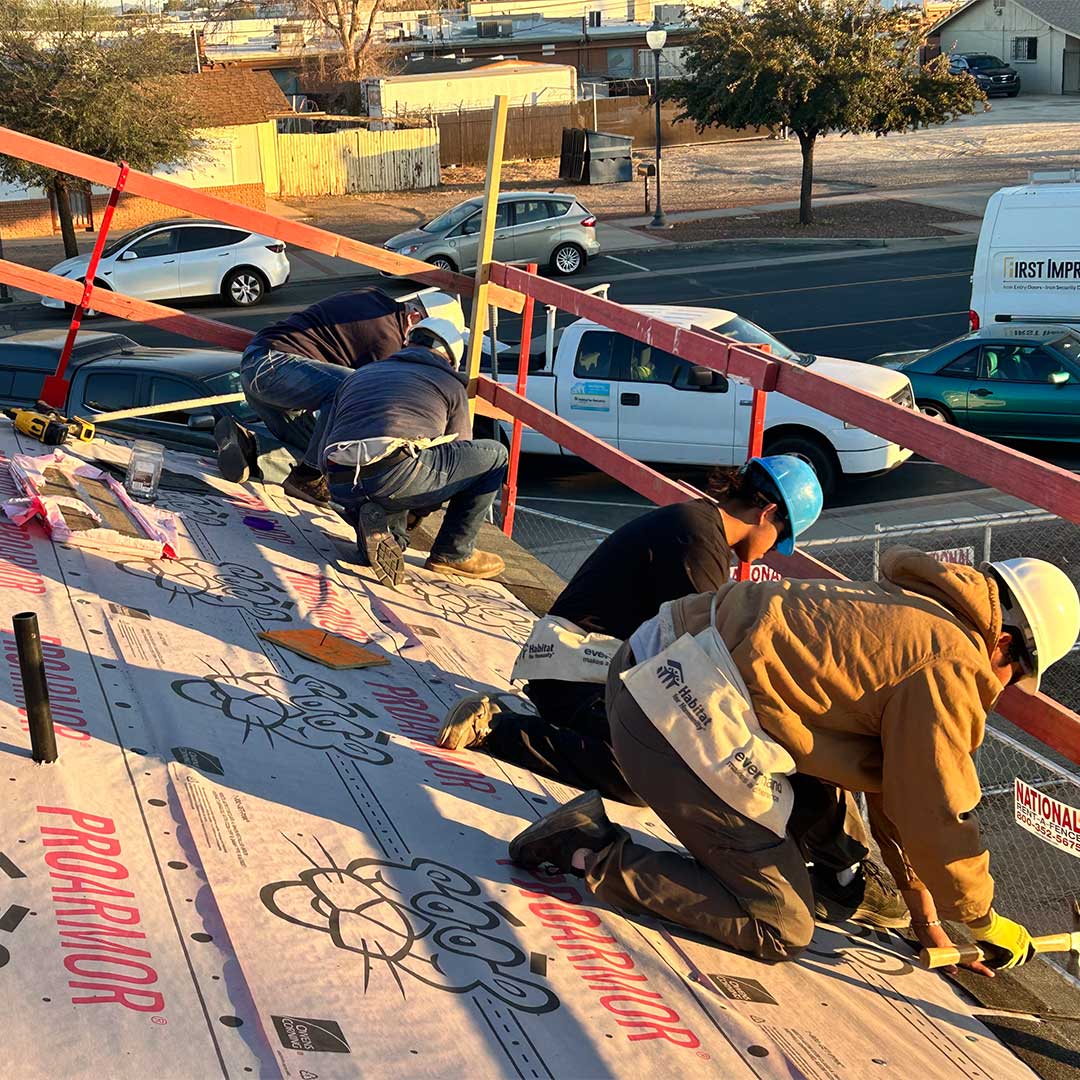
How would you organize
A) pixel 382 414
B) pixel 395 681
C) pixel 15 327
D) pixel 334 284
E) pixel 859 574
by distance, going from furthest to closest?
1. pixel 334 284
2. pixel 15 327
3. pixel 859 574
4. pixel 382 414
5. pixel 395 681

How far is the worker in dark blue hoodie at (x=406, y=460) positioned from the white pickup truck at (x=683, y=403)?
619cm

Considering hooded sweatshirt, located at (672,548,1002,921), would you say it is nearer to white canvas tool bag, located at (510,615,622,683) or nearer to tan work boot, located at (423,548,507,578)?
white canvas tool bag, located at (510,615,622,683)

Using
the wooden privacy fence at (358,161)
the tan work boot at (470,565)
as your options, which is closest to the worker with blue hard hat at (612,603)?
the tan work boot at (470,565)

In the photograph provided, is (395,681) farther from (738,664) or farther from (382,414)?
(738,664)

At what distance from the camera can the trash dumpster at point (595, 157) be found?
37188 mm

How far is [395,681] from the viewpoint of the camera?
17.4ft

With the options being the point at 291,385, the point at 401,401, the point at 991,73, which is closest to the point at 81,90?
the point at 291,385

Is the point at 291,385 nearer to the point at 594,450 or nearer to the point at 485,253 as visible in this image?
the point at 485,253

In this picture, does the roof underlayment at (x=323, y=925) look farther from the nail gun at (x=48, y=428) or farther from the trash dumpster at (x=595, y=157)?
the trash dumpster at (x=595, y=157)

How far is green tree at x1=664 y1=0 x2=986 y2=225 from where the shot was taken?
92.3ft

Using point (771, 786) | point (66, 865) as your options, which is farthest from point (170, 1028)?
point (771, 786)

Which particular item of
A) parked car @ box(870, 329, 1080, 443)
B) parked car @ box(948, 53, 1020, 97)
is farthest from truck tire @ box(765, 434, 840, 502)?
parked car @ box(948, 53, 1020, 97)

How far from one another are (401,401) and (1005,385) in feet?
30.2

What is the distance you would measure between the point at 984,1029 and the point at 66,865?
2433mm
